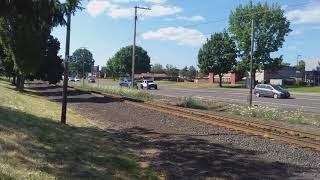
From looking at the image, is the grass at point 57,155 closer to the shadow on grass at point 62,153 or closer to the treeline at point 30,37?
the shadow on grass at point 62,153

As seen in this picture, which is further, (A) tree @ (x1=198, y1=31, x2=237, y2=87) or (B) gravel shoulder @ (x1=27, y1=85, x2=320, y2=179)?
(A) tree @ (x1=198, y1=31, x2=237, y2=87)

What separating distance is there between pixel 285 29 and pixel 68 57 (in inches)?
3463

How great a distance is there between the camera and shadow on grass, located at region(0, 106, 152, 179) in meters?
10.1

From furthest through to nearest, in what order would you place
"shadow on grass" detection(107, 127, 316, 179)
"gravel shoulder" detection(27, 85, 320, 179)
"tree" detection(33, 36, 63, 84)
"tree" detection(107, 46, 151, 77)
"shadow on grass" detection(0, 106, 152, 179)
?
"tree" detection(107, 46, 151, 77) → "tree" detection(33, 36, 63, 84) → "gravel shoulder" detection(27, 85, 320, 179) → "shadow on grass" detection(107, 127, 316, 179) → "shadow on grass" detection(0, 106, 152, 179)

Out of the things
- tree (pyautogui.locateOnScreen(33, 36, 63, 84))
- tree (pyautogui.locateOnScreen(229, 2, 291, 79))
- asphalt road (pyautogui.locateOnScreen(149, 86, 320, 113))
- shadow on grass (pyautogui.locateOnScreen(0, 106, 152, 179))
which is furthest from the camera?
tree (pyautogui.locateOnScreen(229, 2, 291, 79))

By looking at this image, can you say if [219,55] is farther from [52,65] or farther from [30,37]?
[30,37]

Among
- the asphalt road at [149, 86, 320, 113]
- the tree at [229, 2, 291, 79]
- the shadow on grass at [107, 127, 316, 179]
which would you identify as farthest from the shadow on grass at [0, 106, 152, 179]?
the tree at [229, 2, 291, 79]

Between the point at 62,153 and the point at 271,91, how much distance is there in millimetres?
47019

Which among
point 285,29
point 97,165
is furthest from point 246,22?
point 97,165

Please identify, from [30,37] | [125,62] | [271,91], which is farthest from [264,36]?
[30,37]

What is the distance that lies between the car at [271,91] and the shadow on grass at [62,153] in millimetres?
41478

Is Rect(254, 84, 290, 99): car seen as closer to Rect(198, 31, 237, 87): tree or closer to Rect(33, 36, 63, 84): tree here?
Rect(33, 36, 63, 84): tree

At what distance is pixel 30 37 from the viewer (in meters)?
17.5

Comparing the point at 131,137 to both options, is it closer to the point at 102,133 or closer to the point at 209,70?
the point at 102,133
